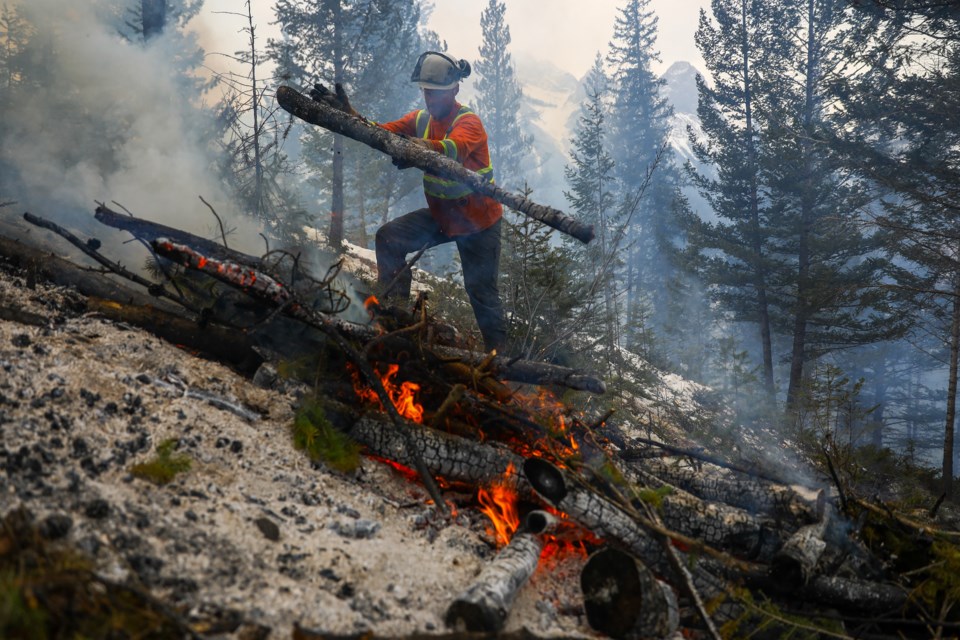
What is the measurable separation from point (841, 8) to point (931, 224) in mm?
10010

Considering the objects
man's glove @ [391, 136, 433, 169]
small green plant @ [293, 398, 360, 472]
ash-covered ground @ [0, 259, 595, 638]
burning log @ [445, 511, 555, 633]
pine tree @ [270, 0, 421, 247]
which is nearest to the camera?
ash-covered ground @ [0, 259, 595, 638]

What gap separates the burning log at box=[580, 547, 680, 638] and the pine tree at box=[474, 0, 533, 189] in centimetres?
4054

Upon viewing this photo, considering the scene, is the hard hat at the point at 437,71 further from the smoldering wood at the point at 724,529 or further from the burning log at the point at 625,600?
the burning log at the point at 625,600

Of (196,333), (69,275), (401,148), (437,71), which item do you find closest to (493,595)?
(196,333)

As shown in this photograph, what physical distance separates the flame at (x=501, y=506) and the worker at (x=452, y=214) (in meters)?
2.21

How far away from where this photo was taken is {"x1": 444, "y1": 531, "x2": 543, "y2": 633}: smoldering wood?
2.22 meters

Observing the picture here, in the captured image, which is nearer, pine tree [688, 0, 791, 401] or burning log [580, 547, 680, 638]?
burning log [580, 547, 680, 638]

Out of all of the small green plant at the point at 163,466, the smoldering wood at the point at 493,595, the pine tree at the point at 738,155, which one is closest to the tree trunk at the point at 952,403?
the pine tree at the point at 738,155

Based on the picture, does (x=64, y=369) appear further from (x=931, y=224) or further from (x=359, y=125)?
(x=931, y=224)

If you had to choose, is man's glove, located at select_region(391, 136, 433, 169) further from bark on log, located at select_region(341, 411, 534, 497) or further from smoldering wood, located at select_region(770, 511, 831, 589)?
smoldering wood, located at select_region(770, 511, 831, 589)

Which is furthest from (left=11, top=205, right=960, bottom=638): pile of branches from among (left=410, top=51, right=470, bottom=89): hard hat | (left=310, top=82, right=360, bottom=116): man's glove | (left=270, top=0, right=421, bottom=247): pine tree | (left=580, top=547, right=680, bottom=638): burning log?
(left=270, top=0, right=421, bottom=247): pine tree

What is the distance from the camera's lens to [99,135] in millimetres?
11820

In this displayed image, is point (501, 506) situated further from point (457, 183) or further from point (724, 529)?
point (457, 183)

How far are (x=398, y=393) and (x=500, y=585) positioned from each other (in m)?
1.87
